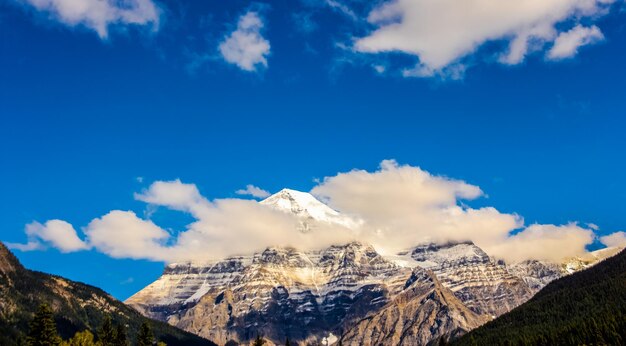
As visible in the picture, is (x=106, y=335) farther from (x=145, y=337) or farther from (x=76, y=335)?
(x=145, y=337)

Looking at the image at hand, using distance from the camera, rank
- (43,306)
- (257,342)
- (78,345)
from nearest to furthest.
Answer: (43,306), (78,345), (257,342)

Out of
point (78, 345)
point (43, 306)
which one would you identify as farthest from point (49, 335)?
point (78, 345)

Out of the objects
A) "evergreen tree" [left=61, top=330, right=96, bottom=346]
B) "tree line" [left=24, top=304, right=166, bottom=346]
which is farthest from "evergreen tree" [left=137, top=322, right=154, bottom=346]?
"evergreen tree" [left=61, top=330, right=96, bottom=346]

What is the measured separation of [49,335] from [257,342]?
5424 centimetres

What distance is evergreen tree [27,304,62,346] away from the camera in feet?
463

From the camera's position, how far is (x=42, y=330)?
466 ft

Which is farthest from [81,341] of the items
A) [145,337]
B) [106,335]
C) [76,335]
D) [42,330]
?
[42,330]

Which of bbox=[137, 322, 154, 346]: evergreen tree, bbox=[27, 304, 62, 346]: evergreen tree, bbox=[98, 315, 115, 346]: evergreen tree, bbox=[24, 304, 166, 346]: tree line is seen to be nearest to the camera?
bbox=[27, 304, 62, 346]: evergreen tree

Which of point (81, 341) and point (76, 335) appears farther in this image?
point (76, 335)

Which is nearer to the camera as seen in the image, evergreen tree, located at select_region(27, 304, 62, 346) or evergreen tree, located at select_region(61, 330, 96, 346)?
evergreen tree, located at select_region(27, 304, 62, 346)

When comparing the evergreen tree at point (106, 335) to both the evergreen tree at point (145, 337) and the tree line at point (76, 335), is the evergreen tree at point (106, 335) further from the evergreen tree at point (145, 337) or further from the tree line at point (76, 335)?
the evergreen tree at point (145, 337)

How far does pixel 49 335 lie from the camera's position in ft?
467

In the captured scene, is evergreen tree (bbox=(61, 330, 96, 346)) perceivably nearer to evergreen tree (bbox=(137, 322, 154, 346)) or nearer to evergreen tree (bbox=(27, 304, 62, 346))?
evergreen tree (bbox=(137, 322, 154, 346))

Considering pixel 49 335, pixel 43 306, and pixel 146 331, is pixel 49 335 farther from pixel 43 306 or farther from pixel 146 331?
pixel 146 331
